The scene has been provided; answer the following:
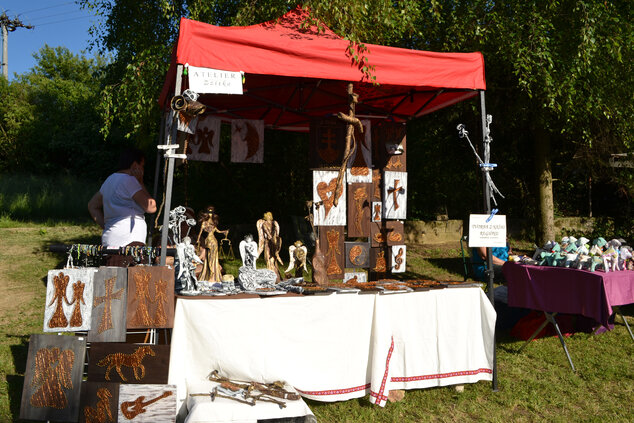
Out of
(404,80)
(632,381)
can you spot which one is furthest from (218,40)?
(632,381)

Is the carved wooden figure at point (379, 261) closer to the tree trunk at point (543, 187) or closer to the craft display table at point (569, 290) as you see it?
the craft display table at point (569, 290)

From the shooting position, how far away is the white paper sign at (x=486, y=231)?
369 cm

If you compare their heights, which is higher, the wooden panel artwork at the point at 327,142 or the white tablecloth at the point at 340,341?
the wooden panel artwork at the point at 327,142

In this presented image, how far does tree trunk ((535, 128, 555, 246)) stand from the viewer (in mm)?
8625

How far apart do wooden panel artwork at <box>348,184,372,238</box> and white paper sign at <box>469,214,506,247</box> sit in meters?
1.46

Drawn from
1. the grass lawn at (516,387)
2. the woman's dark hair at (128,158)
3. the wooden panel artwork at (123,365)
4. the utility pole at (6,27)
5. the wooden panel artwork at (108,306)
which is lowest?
the grass lawn at (516,387)

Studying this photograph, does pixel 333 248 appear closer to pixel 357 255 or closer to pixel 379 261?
pixel 357 255

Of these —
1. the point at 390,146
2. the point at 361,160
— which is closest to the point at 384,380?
the point at 361,160

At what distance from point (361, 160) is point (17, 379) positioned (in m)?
3.35

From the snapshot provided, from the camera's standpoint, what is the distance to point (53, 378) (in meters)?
2.77

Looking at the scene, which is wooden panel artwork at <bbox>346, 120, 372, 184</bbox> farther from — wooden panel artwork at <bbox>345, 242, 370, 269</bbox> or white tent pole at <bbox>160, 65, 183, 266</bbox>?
white tent pole at <bbox>160, 65, 183, 266</bbox>

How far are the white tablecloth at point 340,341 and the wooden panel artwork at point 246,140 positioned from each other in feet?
8.15

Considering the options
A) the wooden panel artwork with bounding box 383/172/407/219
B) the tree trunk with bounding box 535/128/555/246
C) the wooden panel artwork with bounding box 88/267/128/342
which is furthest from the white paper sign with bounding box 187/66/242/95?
the tree trunk with bounding box 535/128/555/246

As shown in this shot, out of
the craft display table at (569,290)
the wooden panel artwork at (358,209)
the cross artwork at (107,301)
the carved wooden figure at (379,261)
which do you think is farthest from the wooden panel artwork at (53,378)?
the craft display table at (569,290)
